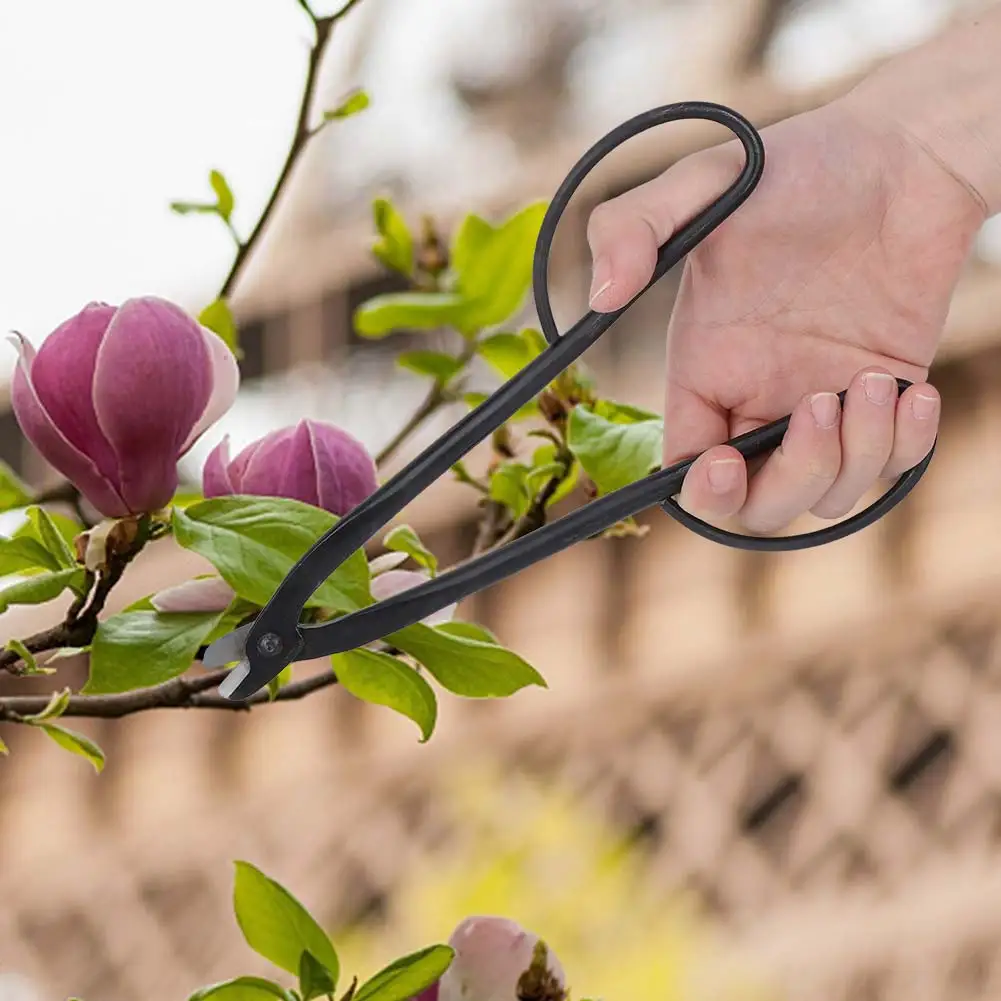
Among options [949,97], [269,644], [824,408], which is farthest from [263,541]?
[949,97]

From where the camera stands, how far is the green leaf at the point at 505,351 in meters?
0.42

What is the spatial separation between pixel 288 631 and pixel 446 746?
182cm

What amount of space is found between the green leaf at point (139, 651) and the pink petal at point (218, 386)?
0.04m

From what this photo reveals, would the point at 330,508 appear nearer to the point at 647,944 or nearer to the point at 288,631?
the point at 288,631

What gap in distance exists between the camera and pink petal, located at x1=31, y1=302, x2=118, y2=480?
0.26 m

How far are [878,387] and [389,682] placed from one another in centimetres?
12

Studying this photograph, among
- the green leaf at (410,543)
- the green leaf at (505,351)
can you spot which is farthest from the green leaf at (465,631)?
the green leaf at (505,351)

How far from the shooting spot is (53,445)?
0.27 meters

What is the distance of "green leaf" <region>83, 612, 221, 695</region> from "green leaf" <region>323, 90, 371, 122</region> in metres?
0.18

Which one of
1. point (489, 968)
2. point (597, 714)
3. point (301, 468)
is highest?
point (301, 468)

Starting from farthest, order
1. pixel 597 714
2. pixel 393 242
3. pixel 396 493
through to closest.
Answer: pixel 597 714 < pixel 393 242 < pixel 396 493

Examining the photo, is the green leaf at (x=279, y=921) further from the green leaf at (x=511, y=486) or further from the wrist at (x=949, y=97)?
the wrist at (x=949, y=97)

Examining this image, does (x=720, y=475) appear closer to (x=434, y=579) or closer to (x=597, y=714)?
(x=434, y=579)

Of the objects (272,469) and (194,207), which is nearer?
(272,469)
